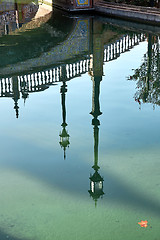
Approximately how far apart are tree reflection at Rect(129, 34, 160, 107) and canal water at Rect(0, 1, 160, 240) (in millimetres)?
32

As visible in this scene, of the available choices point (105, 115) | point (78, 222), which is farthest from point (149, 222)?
point (105, 115)

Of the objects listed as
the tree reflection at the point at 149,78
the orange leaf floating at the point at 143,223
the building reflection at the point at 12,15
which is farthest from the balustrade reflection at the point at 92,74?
the building reflection at the point at 12,15

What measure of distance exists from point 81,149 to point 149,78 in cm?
527

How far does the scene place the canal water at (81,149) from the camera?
5.52m

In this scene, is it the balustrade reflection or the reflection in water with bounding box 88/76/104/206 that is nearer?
the reflection in water with bounding box 88/76/104/206

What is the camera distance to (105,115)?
9.70m

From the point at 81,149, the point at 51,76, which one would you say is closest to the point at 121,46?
the point at 51,76

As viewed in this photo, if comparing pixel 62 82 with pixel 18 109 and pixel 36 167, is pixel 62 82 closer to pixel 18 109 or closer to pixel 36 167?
pixel 18 109

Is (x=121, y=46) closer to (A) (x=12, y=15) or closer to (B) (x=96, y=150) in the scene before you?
(B) (x=96, y=150)

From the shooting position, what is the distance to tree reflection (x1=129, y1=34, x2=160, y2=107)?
35.9 ft

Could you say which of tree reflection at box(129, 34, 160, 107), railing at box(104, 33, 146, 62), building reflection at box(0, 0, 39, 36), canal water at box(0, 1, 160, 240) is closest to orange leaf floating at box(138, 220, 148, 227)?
canal water at box(0, 1, 160, 240)

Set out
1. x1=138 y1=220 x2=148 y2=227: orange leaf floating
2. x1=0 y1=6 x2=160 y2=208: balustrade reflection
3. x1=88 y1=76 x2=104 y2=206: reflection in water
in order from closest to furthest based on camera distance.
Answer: x1=138 y1=220 x2=148 y2=227: orange leaf floating
x1=88 y1=76 x2=104 y2=206: reflection in water
x1=0 y1=6 x2=160 y2=208: balustrade reflection

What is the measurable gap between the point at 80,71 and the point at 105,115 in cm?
457

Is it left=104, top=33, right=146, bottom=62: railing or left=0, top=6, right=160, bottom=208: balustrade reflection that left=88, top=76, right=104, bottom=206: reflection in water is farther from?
left=104, top=33, right=146, bottom=62: railing
